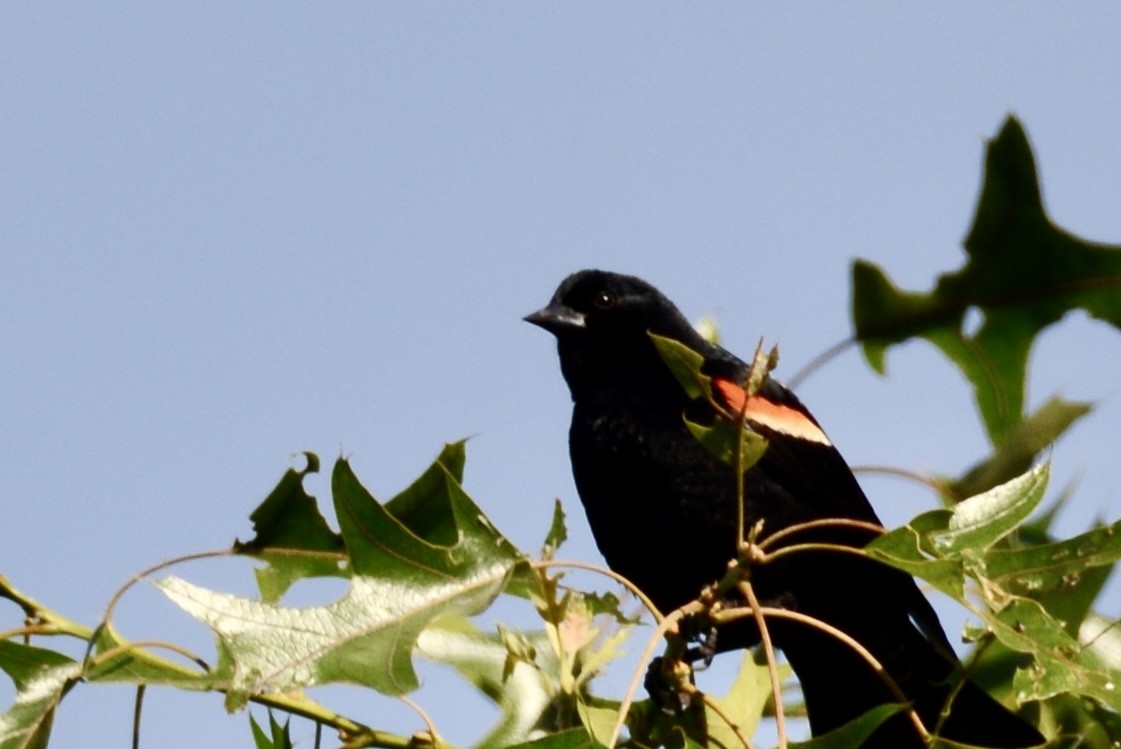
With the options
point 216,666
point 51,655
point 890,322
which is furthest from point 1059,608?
point 51,655

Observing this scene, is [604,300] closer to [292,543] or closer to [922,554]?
[292,543]

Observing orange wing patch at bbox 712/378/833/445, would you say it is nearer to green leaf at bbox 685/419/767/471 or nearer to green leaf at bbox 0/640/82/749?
green leaf at bbox 685/419/767/471

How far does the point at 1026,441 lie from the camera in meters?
2.40

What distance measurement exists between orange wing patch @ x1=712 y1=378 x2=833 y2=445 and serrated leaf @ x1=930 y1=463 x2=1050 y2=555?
141cm

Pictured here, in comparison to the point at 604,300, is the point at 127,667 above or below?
below

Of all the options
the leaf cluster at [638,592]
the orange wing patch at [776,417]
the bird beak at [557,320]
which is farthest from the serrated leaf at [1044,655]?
the bird beak at [557,320]

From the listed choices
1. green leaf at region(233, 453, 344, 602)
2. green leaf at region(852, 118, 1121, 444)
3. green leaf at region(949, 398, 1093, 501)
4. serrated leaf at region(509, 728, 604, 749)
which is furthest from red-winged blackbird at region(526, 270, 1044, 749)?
serrated leaf at region(509, 728, 604, 749)

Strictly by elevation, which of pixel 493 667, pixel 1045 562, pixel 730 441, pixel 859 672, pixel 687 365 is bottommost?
pixel 859 672

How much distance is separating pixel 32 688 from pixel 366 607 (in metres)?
0.57

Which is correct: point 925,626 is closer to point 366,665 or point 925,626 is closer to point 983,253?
point 983,253

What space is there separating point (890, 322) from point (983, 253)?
7.5 inches

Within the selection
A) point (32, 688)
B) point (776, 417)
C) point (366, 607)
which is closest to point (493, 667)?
point (366, 607)

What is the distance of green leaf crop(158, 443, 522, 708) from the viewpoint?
1.91 metres

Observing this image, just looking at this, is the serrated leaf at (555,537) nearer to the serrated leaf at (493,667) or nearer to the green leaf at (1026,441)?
the serrated leaf at (493,667)
